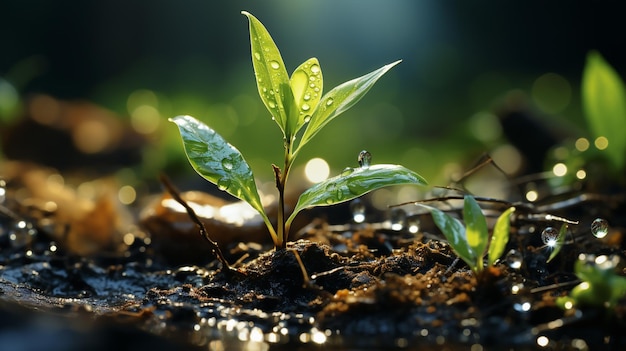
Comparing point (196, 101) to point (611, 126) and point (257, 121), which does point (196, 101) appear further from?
point (611, 126)

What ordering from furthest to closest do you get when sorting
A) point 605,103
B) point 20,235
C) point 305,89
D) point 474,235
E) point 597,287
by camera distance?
point 605,103 < point 20,235 < point 305,89 < point 474,235 < point 597,287

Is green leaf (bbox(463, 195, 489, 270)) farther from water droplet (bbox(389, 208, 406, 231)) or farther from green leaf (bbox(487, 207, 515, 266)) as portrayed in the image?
water droplet (bbox(389, 208, 406, 231))

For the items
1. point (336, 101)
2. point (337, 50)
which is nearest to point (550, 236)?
point (336, 101)

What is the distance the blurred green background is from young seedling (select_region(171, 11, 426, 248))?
4256mm

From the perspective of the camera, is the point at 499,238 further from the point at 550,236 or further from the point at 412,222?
the point at 412,222

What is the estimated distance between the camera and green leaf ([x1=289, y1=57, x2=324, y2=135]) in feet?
5.47

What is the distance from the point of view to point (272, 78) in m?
1.66

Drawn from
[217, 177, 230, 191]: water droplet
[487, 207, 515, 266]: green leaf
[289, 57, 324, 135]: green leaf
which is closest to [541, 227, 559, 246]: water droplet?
[487, 207, 515, 266]: green leaf

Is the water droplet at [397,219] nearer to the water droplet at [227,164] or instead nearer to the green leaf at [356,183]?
the green leaf at [356,183]

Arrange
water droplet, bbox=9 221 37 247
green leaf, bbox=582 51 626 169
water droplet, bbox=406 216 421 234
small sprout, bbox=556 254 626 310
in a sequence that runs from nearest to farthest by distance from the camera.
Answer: small sprout, bbox=556 254 626 310, water droplet, bbox=406 216 421 234, water droplet, bbox=9 221 37 247, green leaf, bbox=582 51 626 169

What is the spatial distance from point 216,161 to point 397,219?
69 centimetres

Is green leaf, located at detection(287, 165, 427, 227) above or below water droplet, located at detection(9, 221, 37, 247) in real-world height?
below

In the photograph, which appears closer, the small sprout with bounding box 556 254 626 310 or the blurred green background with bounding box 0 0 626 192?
the small sprout with bounding box 556 254 626 310

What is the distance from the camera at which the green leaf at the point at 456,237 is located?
1.45 m
